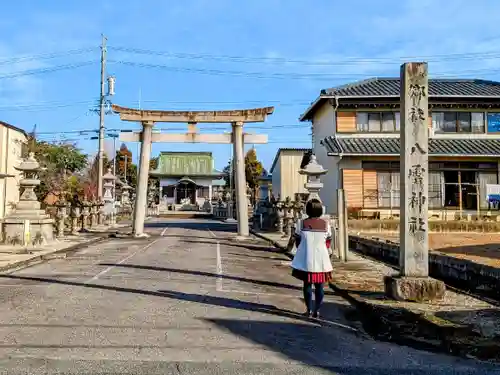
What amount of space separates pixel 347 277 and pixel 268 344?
6124 millimetres

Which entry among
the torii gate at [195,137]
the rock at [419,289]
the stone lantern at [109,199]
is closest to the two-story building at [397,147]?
the torii gate at [195,137]

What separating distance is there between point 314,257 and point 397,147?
22.4m

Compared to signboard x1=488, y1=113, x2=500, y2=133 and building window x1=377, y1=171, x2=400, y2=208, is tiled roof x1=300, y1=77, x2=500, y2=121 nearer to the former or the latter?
signboard x1=488, y1=113, x2=500, y2=133

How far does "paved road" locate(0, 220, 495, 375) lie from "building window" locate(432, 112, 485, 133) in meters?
21.6

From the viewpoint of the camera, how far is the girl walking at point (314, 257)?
739 cm

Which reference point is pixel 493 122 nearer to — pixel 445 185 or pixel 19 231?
pixel 445 185

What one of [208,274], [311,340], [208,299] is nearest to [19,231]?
[208,274]

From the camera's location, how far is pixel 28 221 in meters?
17.7

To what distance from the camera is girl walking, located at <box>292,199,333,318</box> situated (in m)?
7.39

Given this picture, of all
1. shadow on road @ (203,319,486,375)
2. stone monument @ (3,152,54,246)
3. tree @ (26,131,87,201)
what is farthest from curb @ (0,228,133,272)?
shadow on road @ (203,319,486,375)

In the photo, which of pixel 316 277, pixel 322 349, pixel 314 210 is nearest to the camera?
pixel 322 349

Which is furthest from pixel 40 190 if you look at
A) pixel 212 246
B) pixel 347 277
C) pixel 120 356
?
pixel 120 356

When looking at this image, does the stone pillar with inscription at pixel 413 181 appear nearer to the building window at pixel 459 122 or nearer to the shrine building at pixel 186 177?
the building window at pixel 459 122

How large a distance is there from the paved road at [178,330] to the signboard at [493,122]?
75.4 ft
